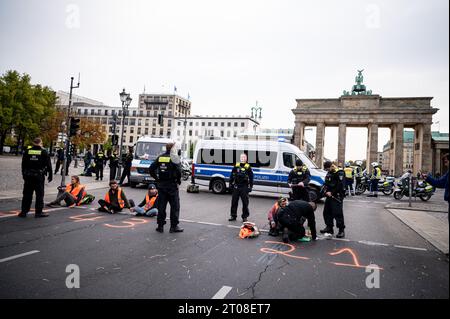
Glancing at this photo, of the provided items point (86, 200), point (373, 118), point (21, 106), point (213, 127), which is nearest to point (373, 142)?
point (373, 118)

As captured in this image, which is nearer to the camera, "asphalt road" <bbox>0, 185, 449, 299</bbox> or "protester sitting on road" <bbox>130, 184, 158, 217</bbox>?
"asphalt road" <bbox>0, 185, 449, 299</bbox>

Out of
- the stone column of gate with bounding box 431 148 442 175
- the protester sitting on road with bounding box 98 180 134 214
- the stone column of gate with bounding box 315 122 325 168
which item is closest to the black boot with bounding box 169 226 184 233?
the protester sitting on road with bounding box 98 180 134 214

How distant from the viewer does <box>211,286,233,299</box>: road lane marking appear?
11.9ft

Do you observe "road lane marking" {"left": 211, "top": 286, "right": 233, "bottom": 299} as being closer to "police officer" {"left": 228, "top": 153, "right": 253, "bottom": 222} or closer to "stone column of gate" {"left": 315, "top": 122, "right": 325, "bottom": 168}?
"police officer" {"left": 228, "top": 153, "right": 253, "bottom": 222}

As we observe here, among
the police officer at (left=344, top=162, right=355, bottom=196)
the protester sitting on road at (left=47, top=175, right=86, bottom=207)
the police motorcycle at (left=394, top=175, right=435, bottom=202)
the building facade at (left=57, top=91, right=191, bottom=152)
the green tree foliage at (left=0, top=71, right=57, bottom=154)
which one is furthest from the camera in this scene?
the building facade at (left=57, top=91, right=191, bottom=152)

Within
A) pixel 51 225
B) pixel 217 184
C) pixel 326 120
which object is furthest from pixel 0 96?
pixel 326 120

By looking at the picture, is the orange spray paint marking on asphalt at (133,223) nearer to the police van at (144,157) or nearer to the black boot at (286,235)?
the black boot at (286,235)

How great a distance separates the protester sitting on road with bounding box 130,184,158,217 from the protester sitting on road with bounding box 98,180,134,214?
430mm

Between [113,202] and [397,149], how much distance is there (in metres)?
53.5

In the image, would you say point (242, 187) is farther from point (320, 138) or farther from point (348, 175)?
point (320, 138)

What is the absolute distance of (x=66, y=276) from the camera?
162 inches
